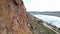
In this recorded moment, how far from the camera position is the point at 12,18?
300 cm

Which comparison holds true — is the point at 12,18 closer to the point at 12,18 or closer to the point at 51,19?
the point at 12,18

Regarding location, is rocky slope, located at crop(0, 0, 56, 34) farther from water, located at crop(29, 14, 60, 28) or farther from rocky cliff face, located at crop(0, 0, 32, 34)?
water, located at crop(29, 14, 60, 28)

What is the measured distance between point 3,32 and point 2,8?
393 millimetres

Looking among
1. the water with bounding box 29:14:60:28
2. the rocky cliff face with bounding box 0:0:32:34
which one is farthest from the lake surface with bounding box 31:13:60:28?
the rocky cliff face with bounding box 0:0:32:34

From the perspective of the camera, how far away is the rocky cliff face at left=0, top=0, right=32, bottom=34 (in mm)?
2787

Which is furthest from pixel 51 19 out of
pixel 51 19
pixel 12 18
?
pixel 12 18

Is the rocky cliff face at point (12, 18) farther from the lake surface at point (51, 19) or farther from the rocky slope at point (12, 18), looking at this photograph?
the lake surface at point (51, 19)

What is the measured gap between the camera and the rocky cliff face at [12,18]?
2.79m

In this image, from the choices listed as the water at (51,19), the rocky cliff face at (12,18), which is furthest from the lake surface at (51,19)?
the rocky cliff face at (12,18)

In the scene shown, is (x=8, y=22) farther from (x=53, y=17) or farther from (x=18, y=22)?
(x=53, y=17)

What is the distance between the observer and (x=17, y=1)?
3.20m

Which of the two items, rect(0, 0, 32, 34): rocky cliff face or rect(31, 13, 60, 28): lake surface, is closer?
rect(0, 0, 32, 34): rocky cliff face

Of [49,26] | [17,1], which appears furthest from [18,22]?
[49,26]

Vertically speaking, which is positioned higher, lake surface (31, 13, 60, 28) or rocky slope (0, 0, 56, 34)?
rocky slope (0, 0, 56, 34)
